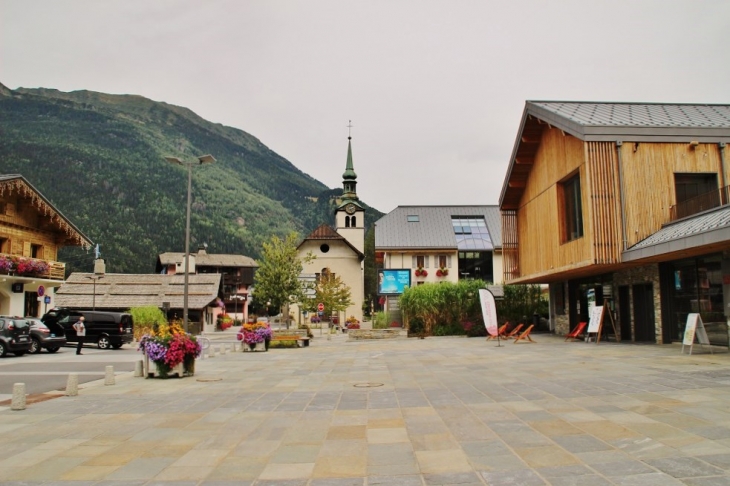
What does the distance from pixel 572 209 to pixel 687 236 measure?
742 centimetres

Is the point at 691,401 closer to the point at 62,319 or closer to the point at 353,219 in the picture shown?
the point at 62,319

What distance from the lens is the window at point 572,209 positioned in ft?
72.3

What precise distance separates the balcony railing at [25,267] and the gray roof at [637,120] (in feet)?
85.7

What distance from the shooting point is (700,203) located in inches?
714

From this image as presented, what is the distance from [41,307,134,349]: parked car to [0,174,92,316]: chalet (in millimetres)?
3633

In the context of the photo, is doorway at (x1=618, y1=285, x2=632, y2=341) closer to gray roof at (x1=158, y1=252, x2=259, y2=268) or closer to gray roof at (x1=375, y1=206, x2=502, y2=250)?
gray roof at (x1=375, y1=206, x2=502, y2=250)

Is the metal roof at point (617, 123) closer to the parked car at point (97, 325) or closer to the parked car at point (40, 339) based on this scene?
the parked car at point (97, 325)

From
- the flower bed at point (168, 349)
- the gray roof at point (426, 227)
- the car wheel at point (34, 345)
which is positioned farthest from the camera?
the gray roof at point (426, 227)

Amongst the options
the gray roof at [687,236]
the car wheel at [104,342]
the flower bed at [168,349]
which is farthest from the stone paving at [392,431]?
the car wheel at [104,342]

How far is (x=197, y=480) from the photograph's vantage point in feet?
17.5

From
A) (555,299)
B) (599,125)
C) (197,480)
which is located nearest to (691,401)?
(197,480)

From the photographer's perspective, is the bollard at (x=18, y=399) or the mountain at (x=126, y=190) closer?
the bollard at (x=18, y=399)

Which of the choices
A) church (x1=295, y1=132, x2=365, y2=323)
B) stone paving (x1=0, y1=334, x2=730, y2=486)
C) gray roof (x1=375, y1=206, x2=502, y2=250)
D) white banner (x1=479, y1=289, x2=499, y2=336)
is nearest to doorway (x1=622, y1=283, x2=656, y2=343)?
white banner (x1=479, y1=289, x2=499, y2=336)

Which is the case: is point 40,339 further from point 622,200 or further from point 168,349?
point 622,200
